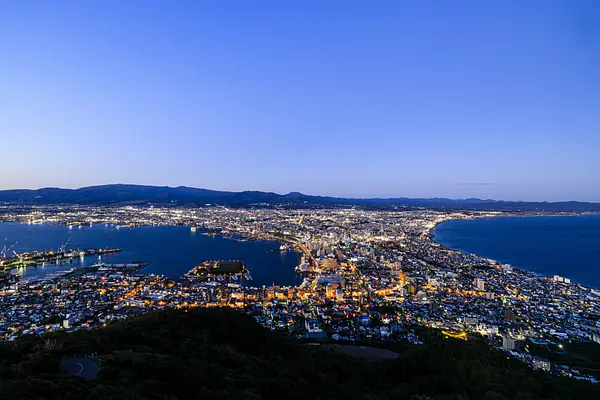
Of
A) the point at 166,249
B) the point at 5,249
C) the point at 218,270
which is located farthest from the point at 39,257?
the point at 218,270

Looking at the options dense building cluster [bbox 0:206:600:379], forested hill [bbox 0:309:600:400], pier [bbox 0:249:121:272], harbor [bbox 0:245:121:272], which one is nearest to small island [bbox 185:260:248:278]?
dense building cluster [bbox 0:206:600:379]

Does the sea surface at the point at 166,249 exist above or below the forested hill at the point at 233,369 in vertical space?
below

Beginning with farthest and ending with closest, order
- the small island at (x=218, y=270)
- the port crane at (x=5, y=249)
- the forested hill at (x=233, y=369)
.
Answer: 1. the port crane at (x=5, y=249)
2. the small island at (x=218, y=270)
3. the forested hill at (x=233, y=369)

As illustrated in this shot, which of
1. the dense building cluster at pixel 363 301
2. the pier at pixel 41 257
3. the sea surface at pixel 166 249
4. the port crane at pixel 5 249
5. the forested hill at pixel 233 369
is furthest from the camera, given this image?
the port crane at pixel 5 249

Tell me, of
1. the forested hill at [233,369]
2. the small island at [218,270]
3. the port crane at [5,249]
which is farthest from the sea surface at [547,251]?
the port crane at [5,249]

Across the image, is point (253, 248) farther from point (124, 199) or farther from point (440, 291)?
point (124, 199)

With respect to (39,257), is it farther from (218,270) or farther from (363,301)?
(363,301)

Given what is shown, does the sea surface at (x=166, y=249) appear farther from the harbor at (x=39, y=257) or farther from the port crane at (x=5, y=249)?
the harbor at (x=39, y=257)
